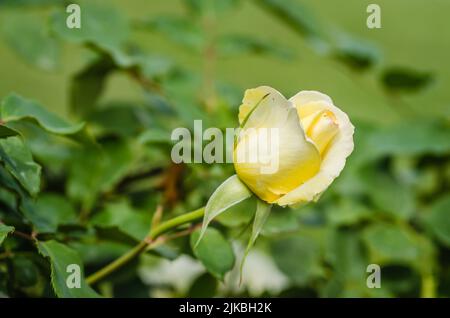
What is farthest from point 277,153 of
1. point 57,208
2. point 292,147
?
point 57,208

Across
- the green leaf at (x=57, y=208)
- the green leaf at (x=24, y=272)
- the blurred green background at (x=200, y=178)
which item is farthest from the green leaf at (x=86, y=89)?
the green leaf at (x=24, y=272)

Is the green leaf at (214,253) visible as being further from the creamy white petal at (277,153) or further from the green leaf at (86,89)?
the green leaf at (86,89)

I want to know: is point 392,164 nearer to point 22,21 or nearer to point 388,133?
point 388,133

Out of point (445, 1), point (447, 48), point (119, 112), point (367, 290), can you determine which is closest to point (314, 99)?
point (367, 290)

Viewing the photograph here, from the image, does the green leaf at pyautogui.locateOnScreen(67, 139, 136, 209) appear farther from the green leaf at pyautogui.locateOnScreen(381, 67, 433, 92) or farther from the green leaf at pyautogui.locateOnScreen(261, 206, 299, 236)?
the green leaf at pyautogui.locateOnScreen(381, 67, 433, 92)

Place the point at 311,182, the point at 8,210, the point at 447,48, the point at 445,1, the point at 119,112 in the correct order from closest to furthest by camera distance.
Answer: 1. the point at 311,182
2. the point at 8,210
3. the point at 119,112
4. the point at 447,48
5. the point at 445,1

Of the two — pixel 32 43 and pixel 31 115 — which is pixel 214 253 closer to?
pixel 31 115
